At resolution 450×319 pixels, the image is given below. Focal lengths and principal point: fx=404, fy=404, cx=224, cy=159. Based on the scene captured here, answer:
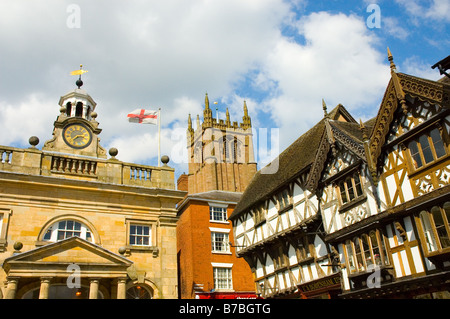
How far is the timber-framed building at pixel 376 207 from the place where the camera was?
13430mm

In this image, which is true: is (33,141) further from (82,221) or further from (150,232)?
(150,232)

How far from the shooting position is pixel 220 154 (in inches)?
2766

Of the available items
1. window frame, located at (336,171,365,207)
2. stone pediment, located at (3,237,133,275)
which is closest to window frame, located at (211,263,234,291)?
stone pediment, located at (3,237,133,275)

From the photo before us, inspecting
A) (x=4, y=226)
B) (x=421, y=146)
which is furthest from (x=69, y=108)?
(x=421, y=146)

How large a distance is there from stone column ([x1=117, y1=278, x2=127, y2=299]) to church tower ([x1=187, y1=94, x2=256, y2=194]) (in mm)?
47627

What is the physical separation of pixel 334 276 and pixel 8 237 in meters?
13.9

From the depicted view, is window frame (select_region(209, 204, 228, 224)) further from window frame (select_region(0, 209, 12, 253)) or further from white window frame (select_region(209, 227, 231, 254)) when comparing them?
window frame (select_region(0, 209, 12, 253))

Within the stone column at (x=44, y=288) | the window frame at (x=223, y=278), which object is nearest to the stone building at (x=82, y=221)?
the stone column at (x=44, y=288)

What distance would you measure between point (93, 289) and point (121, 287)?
1.14 metres

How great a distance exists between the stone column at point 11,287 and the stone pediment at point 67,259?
357 mm

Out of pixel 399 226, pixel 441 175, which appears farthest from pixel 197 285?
pixel 441 175

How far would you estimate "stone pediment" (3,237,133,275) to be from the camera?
597 inches

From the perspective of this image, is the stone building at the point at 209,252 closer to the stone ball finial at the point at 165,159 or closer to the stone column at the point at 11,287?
the stone ball finial at the point at 165,159
